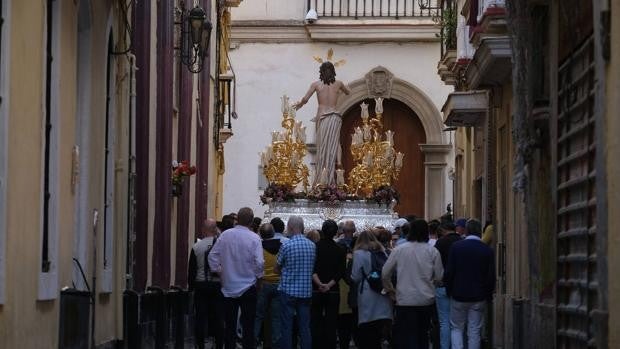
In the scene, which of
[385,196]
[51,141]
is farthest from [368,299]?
[385,196]

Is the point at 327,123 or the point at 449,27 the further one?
the point at 327,123

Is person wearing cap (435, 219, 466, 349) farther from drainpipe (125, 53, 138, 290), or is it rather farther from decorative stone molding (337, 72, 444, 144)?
decorative stone molding (337, 72, 444, 144)

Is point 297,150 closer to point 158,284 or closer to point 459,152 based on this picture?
point 459,152

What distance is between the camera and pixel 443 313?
20.3 m

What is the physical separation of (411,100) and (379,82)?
2.92 ft

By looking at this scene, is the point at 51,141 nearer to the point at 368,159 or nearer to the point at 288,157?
the point at 288,157

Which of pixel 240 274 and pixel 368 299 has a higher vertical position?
pixel 240 274

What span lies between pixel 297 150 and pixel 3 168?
1879 centimetres

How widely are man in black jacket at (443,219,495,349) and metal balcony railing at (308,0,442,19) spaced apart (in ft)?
76.8

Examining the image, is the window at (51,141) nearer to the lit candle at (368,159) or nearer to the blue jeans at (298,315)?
the blue jeans at (298,315)

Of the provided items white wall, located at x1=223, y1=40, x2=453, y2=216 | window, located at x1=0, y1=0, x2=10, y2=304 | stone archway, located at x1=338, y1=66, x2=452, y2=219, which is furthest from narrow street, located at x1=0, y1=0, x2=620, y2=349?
white wall, located at x1=223, y1=40, x2=453, y2=216

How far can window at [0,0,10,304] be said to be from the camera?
13250mm

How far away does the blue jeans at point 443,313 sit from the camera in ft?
65.7

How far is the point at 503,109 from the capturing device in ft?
82.8
